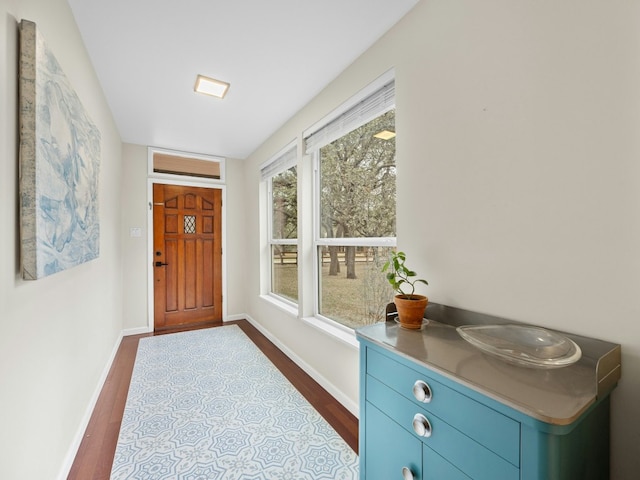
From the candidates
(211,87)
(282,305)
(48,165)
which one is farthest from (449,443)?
(211,87)

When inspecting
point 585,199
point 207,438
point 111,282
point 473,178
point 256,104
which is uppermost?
point 256,104

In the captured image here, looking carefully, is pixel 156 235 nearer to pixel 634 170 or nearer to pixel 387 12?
pixel 387 12

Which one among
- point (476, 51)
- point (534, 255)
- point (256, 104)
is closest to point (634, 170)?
point (534, 255)

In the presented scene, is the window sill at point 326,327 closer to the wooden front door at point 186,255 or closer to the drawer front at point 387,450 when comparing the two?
the drawer front at point 387,450

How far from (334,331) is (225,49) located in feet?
7.17

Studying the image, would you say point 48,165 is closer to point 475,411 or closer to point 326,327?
point 475,411

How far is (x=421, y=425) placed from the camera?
3.18 feet

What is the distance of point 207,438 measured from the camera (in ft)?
5.92

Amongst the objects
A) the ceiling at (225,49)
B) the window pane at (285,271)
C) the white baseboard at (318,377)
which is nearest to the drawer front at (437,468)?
the white baseboard at (318,377)

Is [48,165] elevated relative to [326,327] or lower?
elevated

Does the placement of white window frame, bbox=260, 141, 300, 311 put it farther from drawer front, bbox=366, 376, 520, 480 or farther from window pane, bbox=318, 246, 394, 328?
drawer front, bbox=366, 376, 520, 480

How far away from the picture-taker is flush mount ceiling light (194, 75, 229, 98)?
7.39 ft

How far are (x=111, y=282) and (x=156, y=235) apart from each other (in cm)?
108

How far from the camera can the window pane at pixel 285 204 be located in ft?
10.3
